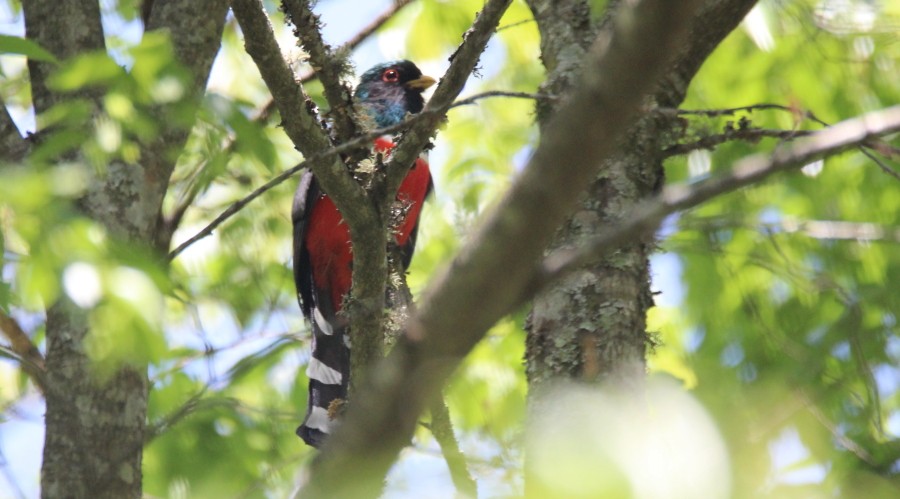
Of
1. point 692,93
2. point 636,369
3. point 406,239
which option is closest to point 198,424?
point 406,239

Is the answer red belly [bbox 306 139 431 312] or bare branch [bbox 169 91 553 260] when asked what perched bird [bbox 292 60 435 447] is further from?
bare branch [bbox 169 91 553 260]

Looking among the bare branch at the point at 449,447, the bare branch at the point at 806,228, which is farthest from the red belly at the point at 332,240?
the bare branch at the point at 806,228

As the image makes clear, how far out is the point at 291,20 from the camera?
259cm

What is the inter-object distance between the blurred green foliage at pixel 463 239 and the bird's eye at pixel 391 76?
0.44 metres

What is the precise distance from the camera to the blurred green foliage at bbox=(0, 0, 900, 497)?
6.54 ft

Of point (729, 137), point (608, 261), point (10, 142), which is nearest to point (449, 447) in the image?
point (608, 261)

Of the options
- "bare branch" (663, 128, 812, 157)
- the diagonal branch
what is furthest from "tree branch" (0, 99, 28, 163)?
"bare branch" (663, 128, 812, 157)

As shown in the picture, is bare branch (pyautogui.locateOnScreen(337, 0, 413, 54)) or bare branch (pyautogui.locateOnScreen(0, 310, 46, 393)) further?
bare branch (pyautogui.locateOnScreen(337, 0, 413, 54))

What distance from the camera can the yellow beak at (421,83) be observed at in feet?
19.0

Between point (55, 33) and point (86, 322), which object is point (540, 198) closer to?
point (86, 322)

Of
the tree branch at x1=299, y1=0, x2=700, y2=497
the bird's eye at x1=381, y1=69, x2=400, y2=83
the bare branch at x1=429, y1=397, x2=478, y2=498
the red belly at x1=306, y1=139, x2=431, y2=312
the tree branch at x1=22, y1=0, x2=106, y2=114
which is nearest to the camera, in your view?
the tree branch at x1=299, y1=0, x2=700, y2=497

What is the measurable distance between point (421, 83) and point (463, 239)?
3.52 meters

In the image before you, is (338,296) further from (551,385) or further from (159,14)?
(551,385)

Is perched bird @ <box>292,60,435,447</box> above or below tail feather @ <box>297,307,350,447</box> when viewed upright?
above
